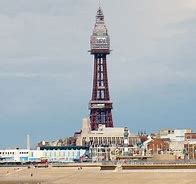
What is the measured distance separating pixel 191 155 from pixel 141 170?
73.9 m

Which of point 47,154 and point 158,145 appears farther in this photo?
point 47,154

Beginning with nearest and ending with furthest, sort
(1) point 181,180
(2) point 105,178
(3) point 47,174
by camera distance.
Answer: (1) point 181,180
(2) point 105,178
(3) point 47,174

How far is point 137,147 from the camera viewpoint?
18225 cm

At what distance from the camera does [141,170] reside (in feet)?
288

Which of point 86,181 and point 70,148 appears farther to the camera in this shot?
point 70,148

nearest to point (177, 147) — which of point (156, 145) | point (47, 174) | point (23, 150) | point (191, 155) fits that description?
point (156, 145)

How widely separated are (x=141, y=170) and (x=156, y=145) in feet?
311

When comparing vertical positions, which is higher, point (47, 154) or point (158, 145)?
point (158, 145)

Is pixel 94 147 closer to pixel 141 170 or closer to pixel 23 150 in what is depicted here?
pixel 23 150

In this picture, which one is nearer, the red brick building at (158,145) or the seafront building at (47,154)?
the red brick building at (158,145)

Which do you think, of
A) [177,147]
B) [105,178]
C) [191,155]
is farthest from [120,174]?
[177,147]

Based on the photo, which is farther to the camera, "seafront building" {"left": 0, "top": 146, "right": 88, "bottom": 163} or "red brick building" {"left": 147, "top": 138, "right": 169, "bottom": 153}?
"seafront building" {"left": 0, "top": 146, "right": 88, "bottom": 163}

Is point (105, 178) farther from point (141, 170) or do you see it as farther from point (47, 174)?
point (47, 174)

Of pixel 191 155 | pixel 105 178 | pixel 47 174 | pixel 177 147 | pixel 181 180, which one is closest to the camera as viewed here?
pixel 181 180
